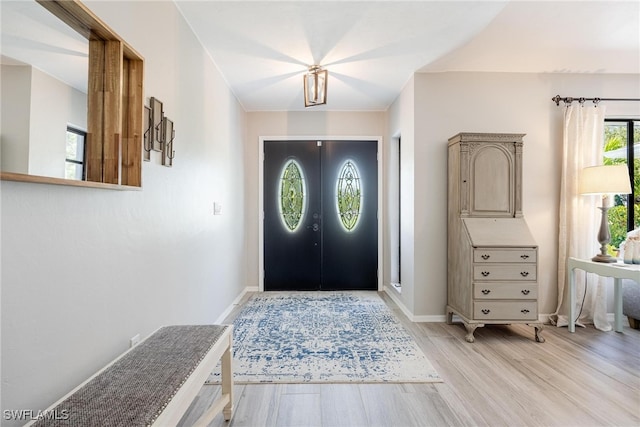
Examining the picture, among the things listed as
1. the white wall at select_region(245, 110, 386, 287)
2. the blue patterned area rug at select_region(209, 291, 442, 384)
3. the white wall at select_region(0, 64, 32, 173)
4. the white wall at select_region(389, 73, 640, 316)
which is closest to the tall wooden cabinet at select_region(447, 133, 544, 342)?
the white wall at select_region(389, 73, 640, 316)

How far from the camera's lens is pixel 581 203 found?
3459 mm

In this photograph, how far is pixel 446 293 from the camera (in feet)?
11.8

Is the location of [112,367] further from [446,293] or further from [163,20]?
[446,293]

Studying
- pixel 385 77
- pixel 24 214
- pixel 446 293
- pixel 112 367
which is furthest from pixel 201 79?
pixel 446 293

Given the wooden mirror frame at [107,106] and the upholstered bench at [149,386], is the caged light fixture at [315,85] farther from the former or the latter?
the upholstered bench at [149,386]

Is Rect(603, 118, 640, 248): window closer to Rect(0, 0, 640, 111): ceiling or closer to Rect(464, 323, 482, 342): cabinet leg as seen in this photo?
Rect(0, 0, 640, 111): ceiling

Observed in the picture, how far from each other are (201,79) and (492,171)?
2.77 metres

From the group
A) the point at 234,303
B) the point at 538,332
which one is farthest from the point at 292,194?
the point at 538,332

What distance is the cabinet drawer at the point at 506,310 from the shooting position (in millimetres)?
3025

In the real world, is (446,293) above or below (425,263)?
below

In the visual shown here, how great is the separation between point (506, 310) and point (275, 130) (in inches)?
144

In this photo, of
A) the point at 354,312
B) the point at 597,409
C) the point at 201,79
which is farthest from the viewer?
the point at 354,312

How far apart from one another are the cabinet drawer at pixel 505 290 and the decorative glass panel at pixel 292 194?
265cm

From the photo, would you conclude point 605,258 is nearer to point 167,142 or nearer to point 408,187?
point 408,187
